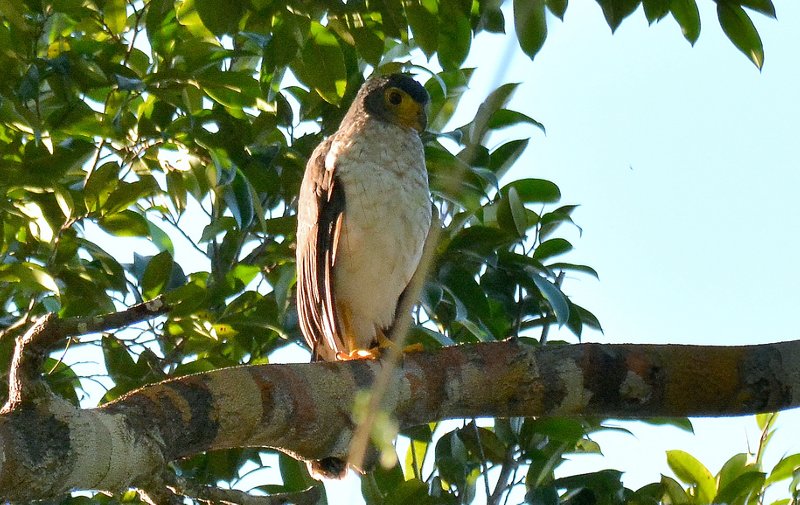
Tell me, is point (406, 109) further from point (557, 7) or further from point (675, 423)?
point (675, 423)

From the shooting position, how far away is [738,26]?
299cm

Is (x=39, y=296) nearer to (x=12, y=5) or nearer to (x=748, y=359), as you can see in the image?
(x=12, y=5)

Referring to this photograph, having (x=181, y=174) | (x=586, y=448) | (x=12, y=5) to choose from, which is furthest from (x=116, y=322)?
(x=586, y=448)

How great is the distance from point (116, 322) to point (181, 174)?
2299mm

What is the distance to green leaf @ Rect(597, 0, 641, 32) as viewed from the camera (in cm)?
286

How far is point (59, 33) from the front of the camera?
393cm

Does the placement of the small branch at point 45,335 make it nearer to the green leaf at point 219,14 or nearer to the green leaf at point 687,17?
the green leaf at point 219,14

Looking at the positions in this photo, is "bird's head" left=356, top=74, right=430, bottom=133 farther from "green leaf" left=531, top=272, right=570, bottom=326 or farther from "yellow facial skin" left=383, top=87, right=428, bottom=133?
"green leaf" left=531, top=272, right=570, bottom=326

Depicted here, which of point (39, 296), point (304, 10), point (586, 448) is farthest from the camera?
point (586, 448)

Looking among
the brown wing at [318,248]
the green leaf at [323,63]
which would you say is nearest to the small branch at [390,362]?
the brown wing at [318,248]

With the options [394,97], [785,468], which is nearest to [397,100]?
[394,97]

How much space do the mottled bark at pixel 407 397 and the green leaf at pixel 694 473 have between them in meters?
1.16

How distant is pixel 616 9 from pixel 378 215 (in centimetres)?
144

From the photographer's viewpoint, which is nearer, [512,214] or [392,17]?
[392,17]
